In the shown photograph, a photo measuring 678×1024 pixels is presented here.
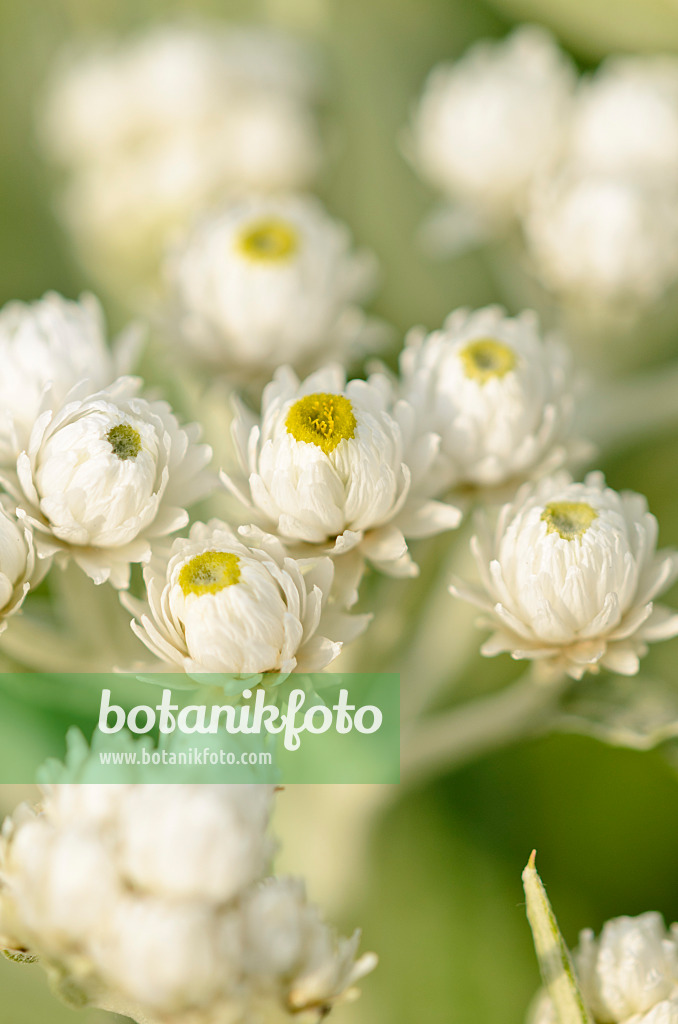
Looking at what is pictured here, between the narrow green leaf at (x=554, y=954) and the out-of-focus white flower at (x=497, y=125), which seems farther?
the out-of-focus white flower at (x=497, y=125)

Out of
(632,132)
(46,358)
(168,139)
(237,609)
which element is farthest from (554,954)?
(168,139)

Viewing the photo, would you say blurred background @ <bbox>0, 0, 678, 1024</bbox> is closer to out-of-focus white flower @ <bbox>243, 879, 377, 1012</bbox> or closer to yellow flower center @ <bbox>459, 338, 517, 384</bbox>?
out-of-focus white flower @ <bbox>243, 879, 377, 1012</bbox>

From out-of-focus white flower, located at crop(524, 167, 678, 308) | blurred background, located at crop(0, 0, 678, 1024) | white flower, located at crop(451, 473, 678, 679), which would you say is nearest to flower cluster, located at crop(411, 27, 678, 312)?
out-of-focus white flower, located at crop(524, 167, 678, 308)

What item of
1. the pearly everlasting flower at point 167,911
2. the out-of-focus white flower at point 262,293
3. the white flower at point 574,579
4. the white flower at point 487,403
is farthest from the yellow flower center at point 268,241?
the pearly everlasting flower at point 167,911

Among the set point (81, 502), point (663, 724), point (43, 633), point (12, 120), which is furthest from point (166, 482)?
point (12, 120)

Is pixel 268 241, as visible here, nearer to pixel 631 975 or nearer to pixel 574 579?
pixel 574 579

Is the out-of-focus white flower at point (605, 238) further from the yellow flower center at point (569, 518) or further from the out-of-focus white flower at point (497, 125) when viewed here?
the yellow flower center at point (569, 518)
